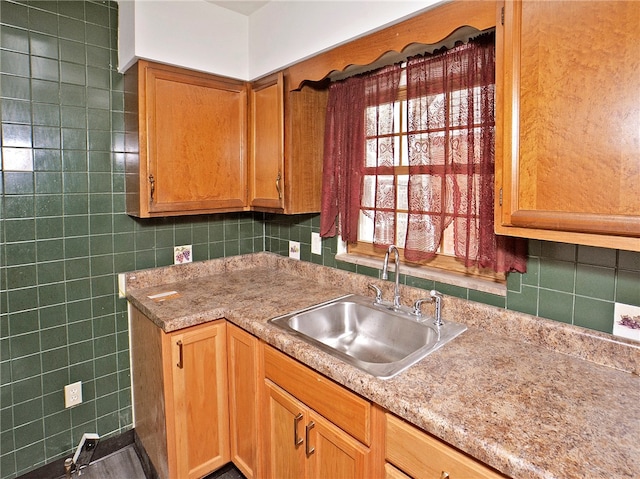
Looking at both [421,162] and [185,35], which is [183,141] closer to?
[185,35]

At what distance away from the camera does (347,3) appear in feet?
5.02

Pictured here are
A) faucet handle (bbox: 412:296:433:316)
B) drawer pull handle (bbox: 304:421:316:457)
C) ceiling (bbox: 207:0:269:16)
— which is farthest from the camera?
ceiling (bbox: 207:0:269:16)

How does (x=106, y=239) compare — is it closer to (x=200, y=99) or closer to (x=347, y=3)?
(x=200, y=99)

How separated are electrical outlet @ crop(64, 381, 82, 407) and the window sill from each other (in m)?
1.49

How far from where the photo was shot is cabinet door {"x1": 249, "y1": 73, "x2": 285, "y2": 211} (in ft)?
6.44

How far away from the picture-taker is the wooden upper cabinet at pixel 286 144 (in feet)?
6.40

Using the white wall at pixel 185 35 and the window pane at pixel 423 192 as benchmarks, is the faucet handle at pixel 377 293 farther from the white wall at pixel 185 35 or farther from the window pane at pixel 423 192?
the white wall at pixel 185 35

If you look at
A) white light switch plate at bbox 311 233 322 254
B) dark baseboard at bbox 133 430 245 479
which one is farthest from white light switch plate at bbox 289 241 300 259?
dark baseboard at bbox 133 430 245 479

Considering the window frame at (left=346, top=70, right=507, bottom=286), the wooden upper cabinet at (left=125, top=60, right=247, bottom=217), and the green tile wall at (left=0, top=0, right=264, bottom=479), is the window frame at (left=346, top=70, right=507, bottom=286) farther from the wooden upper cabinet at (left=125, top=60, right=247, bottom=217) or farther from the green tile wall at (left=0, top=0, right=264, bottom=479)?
the green tile wall at (left=0, top=0, right=264, bottom=479)

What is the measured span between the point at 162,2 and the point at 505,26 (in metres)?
1.51

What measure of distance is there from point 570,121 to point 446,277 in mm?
767

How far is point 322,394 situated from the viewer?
4.19ft

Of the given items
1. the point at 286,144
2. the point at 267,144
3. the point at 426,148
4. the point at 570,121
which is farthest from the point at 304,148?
→ the point at 570,121

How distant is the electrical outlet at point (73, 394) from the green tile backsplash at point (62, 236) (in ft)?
0.08
